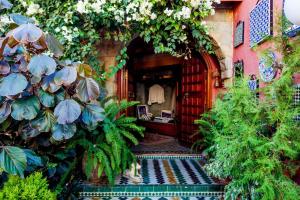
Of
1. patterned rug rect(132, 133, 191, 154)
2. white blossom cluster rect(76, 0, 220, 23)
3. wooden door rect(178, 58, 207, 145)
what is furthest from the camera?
patterned rug rect(132, 133, 191, 154)

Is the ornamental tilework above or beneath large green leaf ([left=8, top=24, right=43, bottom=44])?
above

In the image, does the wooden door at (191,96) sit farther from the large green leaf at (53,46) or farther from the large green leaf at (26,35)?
the large green leaf at (26,35)

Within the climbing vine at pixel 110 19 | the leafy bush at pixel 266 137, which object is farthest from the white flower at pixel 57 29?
the leafy bush at pixel 266 137

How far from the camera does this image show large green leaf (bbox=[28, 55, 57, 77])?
2225mm

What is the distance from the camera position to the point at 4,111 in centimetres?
235

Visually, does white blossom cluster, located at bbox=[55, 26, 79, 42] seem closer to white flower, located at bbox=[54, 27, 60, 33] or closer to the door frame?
white flower, located at bbox=[54, 27, 60, 33]

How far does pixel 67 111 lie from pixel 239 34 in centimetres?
336

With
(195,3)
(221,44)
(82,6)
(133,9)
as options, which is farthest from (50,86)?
(221,44)

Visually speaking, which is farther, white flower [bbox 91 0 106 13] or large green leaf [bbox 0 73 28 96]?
white flower [bbox 91 0 106 13]

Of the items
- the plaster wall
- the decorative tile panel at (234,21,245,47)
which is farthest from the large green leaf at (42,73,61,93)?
the decorative tile panel at (234,21,245,47)

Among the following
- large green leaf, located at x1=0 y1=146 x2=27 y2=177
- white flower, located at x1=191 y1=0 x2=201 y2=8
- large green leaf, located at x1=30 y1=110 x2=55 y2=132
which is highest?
white flower, located at x1=191 y1=0 x2=201 y2=8

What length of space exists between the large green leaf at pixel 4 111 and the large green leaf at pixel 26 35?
21.0 inches

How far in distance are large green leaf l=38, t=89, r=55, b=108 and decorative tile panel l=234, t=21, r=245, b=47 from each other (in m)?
3.26

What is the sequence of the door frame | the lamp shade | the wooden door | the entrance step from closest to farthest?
the lamp shade
the entrance step
the door frame
the wooden door
